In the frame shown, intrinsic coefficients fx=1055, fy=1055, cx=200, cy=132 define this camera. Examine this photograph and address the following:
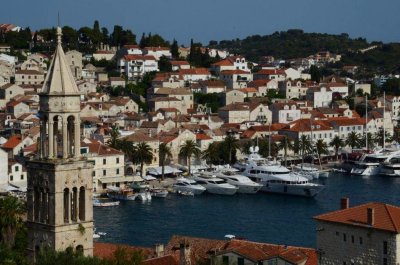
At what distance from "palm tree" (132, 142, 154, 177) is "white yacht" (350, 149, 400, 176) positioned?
14.9m

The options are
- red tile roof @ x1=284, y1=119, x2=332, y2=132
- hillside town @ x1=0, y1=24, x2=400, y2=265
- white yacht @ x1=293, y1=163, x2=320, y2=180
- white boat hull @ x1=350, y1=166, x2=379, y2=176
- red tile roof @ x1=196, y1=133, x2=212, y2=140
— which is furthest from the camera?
red tile roof @ x1=284, y1=119, x2=332, y2=132

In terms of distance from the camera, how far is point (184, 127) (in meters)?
71.2

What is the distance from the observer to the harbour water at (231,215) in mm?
43562

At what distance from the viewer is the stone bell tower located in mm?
20609

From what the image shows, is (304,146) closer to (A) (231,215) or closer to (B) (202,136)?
(B) (202,136)

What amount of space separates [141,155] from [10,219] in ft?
106

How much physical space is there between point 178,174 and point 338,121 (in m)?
21.4

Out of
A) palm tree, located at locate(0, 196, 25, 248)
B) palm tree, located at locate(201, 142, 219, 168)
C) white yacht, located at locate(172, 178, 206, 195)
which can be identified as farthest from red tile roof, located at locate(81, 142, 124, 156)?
palm tree, located at locate(0, 196, 25, 248)

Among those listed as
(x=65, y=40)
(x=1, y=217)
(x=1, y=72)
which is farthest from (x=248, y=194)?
(x=65, y=40)

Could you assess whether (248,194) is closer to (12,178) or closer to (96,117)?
(12,178)

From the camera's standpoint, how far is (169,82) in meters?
90.7

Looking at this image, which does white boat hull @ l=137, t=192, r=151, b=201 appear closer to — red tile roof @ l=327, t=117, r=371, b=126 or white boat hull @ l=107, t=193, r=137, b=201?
white boat hull @ l=107, t=193, r=137, b=201

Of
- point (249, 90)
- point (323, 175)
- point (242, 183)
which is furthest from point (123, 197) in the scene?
point (249, 90)

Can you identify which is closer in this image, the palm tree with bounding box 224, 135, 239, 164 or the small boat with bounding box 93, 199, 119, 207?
the small boat with bounding box 93, 199, 119, 207
